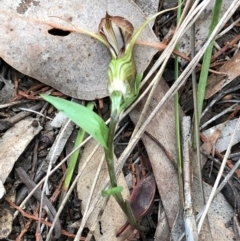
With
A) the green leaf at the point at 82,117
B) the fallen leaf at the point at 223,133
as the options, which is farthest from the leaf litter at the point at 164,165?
the green leaf at the point at 82,117

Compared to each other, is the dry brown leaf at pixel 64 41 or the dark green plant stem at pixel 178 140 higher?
the dry brown leaf at pixel 64 41

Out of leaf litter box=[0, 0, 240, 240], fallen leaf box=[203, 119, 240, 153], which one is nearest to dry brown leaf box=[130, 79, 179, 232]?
leaf litter box=[0, 0, 240, 240]

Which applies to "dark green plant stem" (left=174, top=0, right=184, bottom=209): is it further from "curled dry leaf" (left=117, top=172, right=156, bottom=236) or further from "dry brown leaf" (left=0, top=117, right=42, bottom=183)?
"dry brown leaf" (left=0, top=117, right=42, bottom=183)

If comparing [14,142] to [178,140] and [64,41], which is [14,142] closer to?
[64,41]

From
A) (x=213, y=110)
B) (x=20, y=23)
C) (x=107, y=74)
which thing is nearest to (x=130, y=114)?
(x=107, y=74)

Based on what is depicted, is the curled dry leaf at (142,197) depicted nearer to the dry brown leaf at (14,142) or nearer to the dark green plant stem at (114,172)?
the dark green plant stem at (114,172)
